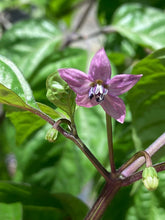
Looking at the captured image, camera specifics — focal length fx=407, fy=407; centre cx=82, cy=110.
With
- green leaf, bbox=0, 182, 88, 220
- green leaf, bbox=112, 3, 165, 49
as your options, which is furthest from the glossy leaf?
green leaf, bbox=112, 3, 165, 49

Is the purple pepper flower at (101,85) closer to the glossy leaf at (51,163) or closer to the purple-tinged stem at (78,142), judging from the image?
the purple-tinged stem at (78,142)

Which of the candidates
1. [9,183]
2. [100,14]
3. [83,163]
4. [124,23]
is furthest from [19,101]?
[100,14]

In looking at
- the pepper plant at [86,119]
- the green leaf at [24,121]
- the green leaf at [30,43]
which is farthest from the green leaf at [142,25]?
the green leaf at [24,121]

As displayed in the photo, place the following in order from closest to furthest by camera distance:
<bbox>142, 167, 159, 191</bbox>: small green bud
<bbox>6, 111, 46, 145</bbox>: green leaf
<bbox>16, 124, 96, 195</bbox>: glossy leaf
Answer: <bbox>142, 167, 159, 191</bbox>: small green bud → <bbox>6, 111, 46, 145</bbox>: green leaf → <bbox>16, 124, 96, 195</bbox>: glossy leaf

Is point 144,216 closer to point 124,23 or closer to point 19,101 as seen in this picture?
point 19,101

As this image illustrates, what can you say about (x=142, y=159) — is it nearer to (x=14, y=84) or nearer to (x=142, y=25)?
(x=14, y=84)

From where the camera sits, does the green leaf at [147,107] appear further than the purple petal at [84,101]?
Yes

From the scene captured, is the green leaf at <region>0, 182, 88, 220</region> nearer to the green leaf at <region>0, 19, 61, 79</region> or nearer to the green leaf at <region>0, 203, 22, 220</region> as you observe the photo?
the green leaf at <region>0, 203, 22, 220</region>
